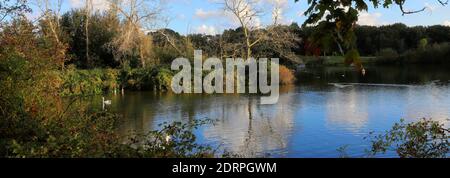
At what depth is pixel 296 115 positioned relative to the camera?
775 inches

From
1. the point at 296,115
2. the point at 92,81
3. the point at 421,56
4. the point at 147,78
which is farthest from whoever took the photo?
the point at 421,56

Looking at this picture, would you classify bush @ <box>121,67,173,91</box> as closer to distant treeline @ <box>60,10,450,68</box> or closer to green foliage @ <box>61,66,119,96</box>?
green foliage @ <box>61,66,119,96</box>

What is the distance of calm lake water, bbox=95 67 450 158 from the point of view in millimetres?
13797

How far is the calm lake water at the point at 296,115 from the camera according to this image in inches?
543

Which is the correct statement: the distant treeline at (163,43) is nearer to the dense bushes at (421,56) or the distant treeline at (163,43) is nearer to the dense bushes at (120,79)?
the dense bushes at (120,79)

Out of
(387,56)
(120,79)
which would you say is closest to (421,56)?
(387,56)

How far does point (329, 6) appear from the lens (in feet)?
10.00

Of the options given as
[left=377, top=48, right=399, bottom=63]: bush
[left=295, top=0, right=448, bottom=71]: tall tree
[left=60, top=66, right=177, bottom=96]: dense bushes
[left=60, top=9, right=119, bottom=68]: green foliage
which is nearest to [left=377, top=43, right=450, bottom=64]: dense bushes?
[left=377, top=48, right=399, bottom=63]: bush

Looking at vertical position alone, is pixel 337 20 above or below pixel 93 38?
below

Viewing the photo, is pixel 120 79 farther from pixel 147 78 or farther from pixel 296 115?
pixel 296 115

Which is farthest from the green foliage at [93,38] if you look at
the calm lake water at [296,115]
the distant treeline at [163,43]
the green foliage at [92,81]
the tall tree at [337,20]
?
the tall tree at [337,20]

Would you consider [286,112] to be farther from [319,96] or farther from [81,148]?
[81,148]

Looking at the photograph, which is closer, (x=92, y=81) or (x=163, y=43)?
(x=92, y=81)
